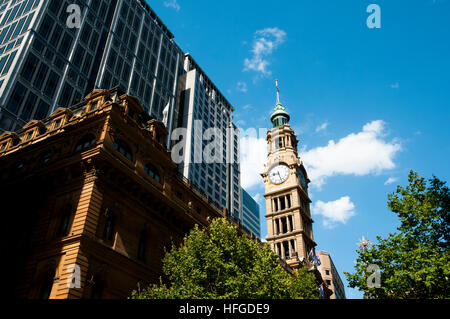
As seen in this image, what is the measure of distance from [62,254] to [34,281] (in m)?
2.79

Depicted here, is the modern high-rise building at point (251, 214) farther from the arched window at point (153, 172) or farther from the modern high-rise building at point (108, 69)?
the arched window at point (153, 172)

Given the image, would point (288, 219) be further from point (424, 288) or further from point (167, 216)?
point (424, 288)

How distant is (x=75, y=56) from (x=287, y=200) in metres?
54.8

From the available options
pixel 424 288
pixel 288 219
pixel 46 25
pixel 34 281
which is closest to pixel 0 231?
pixel 34 281

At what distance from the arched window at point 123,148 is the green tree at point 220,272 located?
8.48 metres

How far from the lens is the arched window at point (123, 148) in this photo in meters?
28.9

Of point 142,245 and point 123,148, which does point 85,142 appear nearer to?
point 123,148

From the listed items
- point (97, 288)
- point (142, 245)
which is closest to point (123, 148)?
point (142, 245)

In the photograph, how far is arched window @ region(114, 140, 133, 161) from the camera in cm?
2886

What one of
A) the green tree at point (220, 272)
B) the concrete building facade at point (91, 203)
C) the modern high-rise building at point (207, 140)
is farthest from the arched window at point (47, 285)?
the modern high-rise building at point (207, 140)

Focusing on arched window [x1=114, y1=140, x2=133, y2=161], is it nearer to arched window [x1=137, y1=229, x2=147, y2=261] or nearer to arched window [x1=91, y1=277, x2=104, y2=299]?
arched window [x1=137, y1=229, x2=147, y2=261]

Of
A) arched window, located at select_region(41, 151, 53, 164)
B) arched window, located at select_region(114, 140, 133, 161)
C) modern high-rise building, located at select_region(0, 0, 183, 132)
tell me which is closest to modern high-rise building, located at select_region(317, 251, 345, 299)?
modern high-rise building, located at select_region(0, 0, 183, 132)

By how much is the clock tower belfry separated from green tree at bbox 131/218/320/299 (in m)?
37.1
